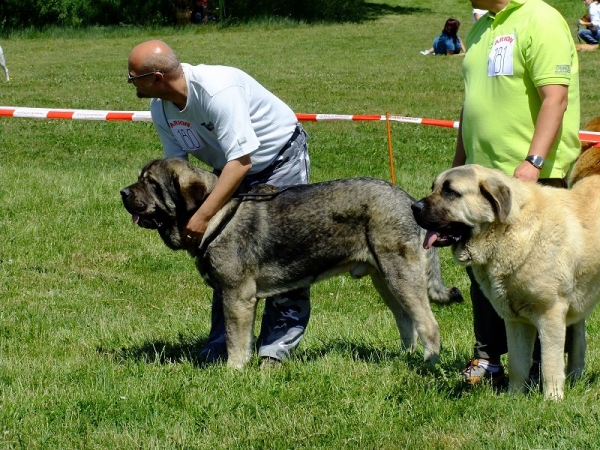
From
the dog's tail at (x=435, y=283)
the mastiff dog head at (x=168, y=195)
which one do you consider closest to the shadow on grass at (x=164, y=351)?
the mastiff dog head at (x=168, y=195)

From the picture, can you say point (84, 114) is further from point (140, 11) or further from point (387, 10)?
point (387, 10)

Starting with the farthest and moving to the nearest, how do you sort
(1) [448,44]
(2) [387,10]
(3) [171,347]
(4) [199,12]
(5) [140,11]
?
1. (2) [387,10]
2. (4) [199,12]
3. (5) [140,11]
4. (1) [448,44]
5. (3) [171,347]

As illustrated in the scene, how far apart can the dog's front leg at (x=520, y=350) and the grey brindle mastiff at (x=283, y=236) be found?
0.74m

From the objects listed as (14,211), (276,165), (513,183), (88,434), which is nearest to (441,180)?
(513,183)

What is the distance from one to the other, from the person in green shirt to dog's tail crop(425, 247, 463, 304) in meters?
0.53

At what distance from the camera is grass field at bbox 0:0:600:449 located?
13.8 feet

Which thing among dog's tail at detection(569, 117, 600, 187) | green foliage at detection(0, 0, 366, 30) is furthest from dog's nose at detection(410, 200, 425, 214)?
green foliage at detection(0, 0, 366, 30)

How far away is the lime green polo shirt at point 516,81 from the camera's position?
450 centimetres

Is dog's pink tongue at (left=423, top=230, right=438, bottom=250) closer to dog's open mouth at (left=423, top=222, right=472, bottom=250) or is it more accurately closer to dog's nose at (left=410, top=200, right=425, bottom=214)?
dog's open mouth at (left=423, top=222, right=472, bottom=250)

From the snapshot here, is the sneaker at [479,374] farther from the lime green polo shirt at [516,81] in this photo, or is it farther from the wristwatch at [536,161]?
the wristwatch at [536,161]

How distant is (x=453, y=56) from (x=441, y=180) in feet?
76.0

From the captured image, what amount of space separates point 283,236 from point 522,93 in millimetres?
1675

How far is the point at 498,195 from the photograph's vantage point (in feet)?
14.1

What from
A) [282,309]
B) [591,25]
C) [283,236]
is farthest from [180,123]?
[591,25]
